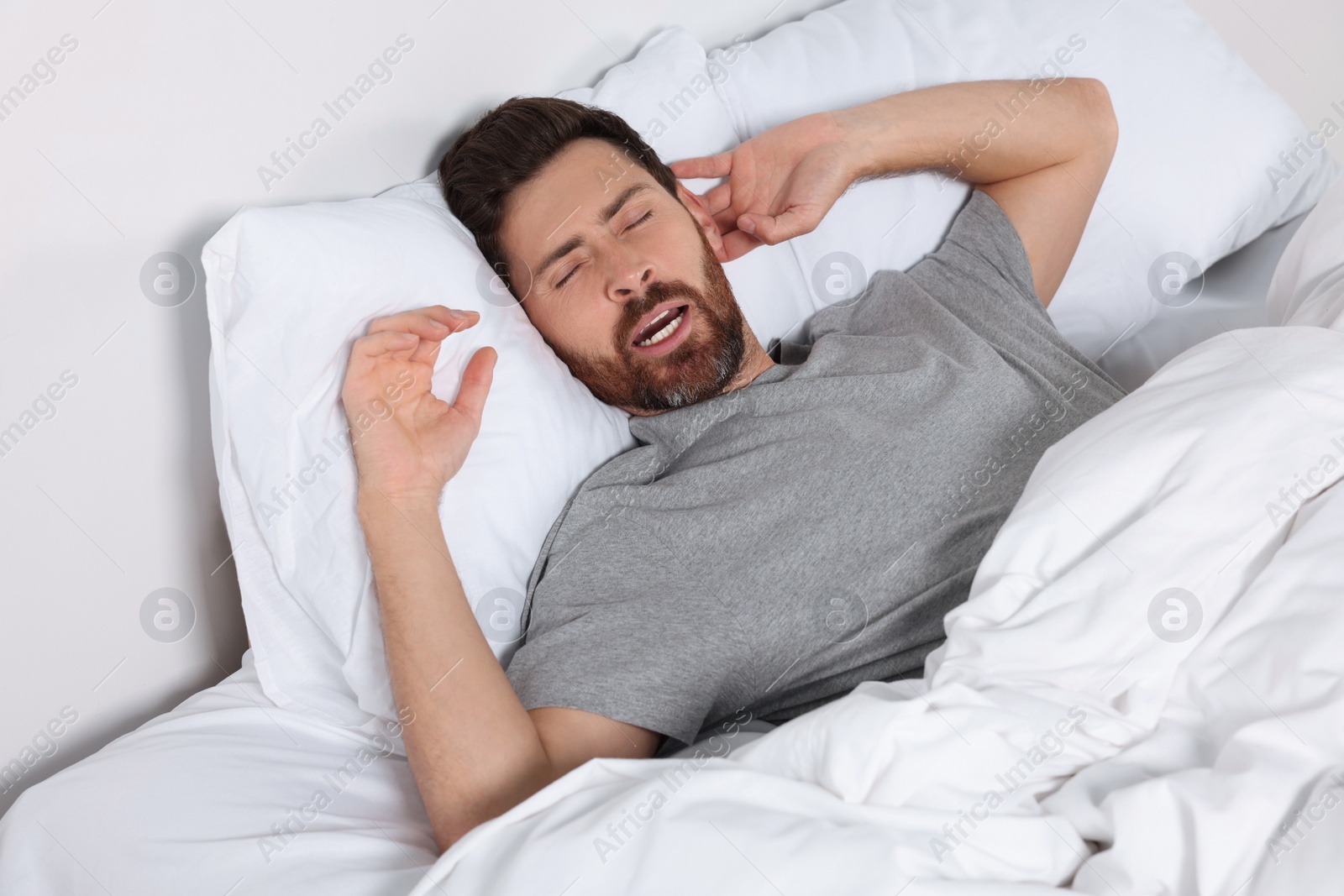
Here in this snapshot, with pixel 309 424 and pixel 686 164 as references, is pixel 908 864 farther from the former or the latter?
pixel 686 164

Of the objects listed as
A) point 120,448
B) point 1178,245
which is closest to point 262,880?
point 120,448

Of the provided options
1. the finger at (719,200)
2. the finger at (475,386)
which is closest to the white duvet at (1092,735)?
the finger at (475,386)

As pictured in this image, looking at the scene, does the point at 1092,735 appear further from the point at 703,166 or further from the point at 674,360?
the point at 703,166

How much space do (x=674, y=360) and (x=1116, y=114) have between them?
881 mm

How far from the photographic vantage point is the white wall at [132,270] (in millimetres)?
913

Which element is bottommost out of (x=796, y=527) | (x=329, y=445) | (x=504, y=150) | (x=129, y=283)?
(x=796, y=527)

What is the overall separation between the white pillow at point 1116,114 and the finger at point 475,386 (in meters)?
0.57

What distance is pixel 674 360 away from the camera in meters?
1.26

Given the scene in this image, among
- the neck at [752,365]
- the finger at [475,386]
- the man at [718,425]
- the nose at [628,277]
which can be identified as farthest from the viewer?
the neck at [752,365]

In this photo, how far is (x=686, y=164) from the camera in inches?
54.6

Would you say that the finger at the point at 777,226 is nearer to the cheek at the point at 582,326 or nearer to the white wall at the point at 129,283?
the cheek at the point at 582,326

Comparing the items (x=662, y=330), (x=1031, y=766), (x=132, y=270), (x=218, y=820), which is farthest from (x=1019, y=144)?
(x=218, y=820)

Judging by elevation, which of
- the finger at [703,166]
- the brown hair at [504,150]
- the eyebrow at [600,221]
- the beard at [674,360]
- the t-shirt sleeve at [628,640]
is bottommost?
the t-shirt sleeve at [628,640]

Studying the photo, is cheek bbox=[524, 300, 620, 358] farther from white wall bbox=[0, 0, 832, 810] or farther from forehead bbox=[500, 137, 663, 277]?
white wall bbox=[0, 0, 832, 810]
